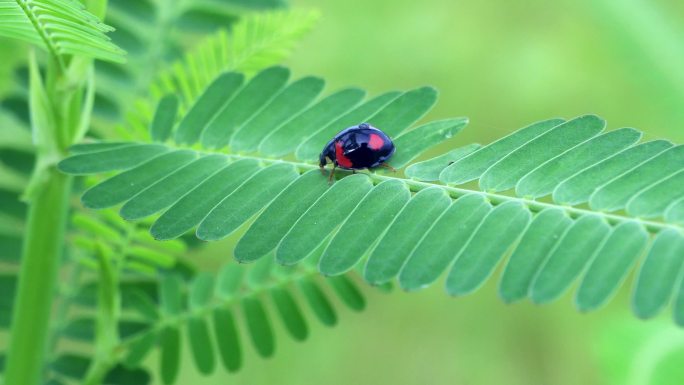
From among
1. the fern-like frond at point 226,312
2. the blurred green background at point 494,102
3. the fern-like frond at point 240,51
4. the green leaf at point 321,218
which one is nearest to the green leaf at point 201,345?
the fern-like frond at point 226,312

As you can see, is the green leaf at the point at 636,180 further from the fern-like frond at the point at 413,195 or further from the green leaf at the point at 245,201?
the green leaf at the point at 245,201

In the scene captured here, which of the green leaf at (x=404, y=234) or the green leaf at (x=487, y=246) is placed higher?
the green leaf at (x=404, y=234)

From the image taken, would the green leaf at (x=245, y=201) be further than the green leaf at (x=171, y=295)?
No

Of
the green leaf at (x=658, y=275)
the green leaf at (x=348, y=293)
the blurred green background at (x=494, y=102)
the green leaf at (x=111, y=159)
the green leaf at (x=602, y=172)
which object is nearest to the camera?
the green leaf at (x=658, y=275)

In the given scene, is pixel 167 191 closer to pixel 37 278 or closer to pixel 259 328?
pixel 37 278

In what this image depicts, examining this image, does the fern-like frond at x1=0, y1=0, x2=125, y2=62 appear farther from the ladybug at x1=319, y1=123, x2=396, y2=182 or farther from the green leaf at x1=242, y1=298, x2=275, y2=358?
the green leaf at x1=242, y1=298, x2=275, y2=358

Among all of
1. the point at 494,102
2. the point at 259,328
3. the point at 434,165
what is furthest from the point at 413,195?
the point at 494,102
